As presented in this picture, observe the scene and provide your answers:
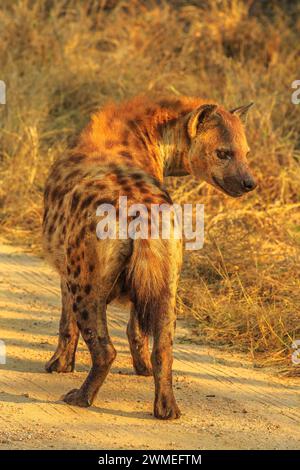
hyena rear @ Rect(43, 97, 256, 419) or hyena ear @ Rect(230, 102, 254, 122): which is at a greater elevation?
hyena ear @ Rect(230, 102, 254, 122)

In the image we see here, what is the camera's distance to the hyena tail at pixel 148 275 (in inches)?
159

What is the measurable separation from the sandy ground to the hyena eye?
0.97 meters

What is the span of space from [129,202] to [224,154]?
0.93 m

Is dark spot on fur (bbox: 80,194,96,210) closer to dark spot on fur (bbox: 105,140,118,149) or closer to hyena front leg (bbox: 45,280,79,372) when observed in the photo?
dark spot on fur (bbox: 105,140,118,149)

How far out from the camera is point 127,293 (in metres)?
4.19

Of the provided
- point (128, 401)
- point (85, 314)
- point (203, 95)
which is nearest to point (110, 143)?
point (85, 314)

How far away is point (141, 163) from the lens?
473 centimetres

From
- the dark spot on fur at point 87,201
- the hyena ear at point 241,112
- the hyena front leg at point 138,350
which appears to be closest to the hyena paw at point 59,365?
the hyena front leg at point 138,350

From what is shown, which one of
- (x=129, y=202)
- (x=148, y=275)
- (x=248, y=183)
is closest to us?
(x=148, y=275)

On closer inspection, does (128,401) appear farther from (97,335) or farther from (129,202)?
(129,202)

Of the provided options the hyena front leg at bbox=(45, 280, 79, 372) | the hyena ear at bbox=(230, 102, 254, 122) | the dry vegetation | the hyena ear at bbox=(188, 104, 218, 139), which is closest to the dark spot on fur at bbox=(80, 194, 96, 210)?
the hyena front leg at bbox=(45, 280, 79, 372)

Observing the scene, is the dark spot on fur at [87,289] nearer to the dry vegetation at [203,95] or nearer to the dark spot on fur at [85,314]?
the dark spot on fur at [85,314]

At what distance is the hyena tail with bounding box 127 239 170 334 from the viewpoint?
405cm

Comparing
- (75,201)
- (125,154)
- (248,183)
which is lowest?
(75,201)
